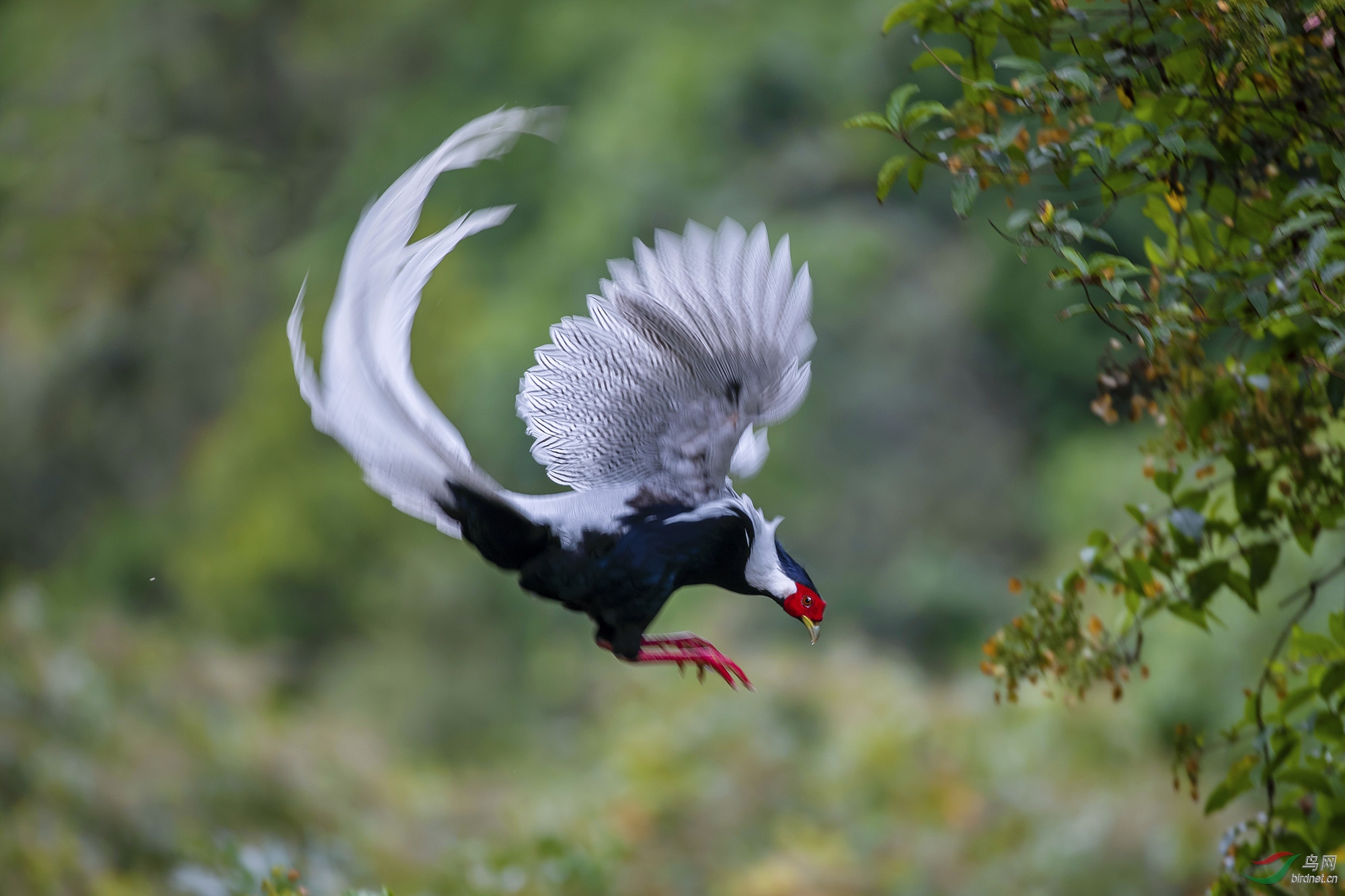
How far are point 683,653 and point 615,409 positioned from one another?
411mm

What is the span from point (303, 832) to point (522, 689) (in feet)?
10.1

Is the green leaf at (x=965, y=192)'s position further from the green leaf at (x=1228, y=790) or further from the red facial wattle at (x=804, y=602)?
the green leaf at (x=1228, y=790)

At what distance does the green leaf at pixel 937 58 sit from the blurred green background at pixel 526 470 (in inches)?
141

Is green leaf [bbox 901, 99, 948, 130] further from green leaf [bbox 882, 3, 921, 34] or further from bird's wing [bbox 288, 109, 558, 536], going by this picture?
bird's wing [bbox 288, 109, 558, 536]

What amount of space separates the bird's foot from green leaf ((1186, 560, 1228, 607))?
2.45ft

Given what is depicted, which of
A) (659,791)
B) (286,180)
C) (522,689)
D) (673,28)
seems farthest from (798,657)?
(286,180)

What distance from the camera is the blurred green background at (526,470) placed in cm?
512

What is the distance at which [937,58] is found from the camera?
5.50 feet

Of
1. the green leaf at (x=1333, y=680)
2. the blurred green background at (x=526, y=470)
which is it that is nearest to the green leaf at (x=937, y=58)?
the green leaf at (x=1333, y=680)

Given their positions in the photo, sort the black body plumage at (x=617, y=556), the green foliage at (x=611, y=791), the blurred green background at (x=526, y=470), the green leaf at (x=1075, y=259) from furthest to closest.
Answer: the blurred green background at (x=526, y=470)
the green foliage at (x=611, y=791)
the black body plumage at (x=617, y=556)
the green leaf at (x=1075, y=259)

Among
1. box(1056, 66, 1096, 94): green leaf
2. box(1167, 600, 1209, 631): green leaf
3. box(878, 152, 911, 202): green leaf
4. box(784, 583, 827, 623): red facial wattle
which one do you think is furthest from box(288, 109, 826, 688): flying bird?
box(1167, 600, 1209, 631): green leaf

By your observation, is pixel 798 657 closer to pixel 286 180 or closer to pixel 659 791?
pixel 659 791

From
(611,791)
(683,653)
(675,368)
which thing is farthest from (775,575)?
(611,791)

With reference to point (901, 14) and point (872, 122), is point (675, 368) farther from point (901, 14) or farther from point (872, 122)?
point (901, 14)
